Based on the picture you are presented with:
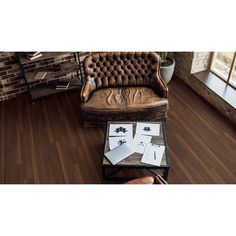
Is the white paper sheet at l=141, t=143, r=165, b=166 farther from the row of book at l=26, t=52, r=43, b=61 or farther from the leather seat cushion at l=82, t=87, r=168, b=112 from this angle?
the row of book at l=26, t=52, r=43, b=61

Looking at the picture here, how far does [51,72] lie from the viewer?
14.0 feet

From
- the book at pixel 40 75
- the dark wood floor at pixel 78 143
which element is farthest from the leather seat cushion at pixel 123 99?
the book at pixel 40 75

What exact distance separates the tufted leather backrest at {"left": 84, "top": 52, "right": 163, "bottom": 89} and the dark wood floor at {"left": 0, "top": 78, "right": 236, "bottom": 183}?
0.62 meters

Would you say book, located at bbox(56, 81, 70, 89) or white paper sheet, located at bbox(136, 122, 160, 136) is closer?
white paper sheet, located at bbox(136, 122, 160, 136)

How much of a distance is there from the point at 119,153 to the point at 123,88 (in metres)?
1.32

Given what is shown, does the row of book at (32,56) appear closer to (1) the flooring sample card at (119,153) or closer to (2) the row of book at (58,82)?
(2) the row of book at (58,82)

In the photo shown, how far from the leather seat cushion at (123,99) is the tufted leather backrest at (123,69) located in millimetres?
117

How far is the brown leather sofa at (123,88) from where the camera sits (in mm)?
3547

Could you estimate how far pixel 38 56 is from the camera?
154 inches

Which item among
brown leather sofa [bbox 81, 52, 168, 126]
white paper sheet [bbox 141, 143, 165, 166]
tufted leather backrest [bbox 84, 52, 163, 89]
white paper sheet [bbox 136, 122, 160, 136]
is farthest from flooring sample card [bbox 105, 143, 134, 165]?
tufted leather backrest [bbox 84, 52, 163, 89]

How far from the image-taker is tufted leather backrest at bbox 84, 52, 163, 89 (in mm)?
3805
